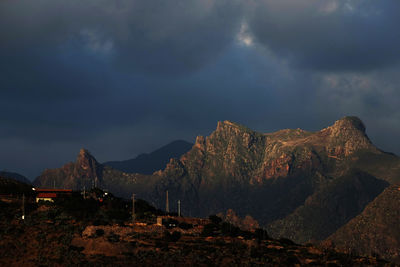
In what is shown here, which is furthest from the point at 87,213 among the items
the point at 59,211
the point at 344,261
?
the point at 344,261

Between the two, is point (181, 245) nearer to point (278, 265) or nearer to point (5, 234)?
point (278, 265)

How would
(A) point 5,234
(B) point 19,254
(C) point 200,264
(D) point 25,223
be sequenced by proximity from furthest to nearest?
1. (D) point 25,223
2. (A) point 5,234
3. (B) point 19,254
4. (C) point 200,264

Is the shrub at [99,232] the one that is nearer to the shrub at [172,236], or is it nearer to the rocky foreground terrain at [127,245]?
the rocky foreground terrain at [127,245]

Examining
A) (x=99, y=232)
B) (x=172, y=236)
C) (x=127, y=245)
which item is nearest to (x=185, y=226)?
(x=172, y=236)

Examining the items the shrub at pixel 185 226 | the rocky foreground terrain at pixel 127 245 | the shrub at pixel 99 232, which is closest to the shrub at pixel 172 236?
the rocky foreground terrain at pixel 127 245

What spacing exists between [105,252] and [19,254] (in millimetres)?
21687

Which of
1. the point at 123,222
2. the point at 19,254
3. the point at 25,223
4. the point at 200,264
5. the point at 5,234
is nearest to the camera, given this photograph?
the point at 200,264

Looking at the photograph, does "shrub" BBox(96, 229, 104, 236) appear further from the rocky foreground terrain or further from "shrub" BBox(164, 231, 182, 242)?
"shrub" BBox(164, 231, 182, 242)

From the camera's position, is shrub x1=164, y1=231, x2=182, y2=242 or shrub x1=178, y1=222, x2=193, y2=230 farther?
shrub x1=178, y1=222, x2=193, y2=230

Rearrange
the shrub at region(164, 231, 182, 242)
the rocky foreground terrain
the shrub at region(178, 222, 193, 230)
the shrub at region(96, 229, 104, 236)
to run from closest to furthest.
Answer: the rocky foreground terrain, the shrub at region(164, 231, 182, 242), the shrub at region(96, 229, 104, 236), the shrub at region(178, 222, 193, 230)

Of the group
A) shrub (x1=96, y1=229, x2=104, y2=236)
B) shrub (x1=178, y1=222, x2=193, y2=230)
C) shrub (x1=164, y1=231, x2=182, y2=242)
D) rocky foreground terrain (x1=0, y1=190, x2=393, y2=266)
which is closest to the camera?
rocky foreground terrain (x1=0, y1=190, x2=393, y2=266)

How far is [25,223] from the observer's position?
542 feet

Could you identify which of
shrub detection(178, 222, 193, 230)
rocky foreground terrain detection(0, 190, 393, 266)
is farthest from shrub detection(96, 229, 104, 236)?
shrub detection(178, 222, 193, 230)

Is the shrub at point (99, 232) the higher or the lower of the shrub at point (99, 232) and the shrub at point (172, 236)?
the higher
